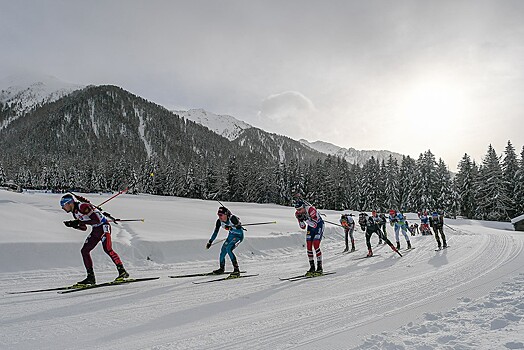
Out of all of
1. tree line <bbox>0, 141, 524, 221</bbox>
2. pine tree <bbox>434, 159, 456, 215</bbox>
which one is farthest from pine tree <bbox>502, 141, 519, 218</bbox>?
pine tree <bbox>434, 159, 456, 215</bbox>

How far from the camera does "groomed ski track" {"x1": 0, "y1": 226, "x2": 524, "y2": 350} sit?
14.0 feet

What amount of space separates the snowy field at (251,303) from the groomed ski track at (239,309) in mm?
23

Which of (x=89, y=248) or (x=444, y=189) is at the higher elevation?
(x=444, y=189)

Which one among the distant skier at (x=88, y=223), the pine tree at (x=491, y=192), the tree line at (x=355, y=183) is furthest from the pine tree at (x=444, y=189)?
the distant skier at (x=88, y=223)

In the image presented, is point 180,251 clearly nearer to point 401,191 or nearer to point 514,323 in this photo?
point 514,323

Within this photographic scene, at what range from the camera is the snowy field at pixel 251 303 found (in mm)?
4215

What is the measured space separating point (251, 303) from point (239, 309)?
17.7 inches

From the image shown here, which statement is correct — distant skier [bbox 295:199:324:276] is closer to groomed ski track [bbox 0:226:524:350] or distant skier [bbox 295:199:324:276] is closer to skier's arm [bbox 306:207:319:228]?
skier's arm [bbox 306:207:319:228]

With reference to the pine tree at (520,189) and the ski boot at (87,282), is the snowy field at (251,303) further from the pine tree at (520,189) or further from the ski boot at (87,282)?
the pine tree at (520,189)

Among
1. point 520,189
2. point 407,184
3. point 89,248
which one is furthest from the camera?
point 407,184

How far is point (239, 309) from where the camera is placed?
5.70m

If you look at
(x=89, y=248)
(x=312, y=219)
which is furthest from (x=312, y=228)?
(x=89, y=248)

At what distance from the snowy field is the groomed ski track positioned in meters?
0.02

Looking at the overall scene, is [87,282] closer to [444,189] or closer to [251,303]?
[251,303]
